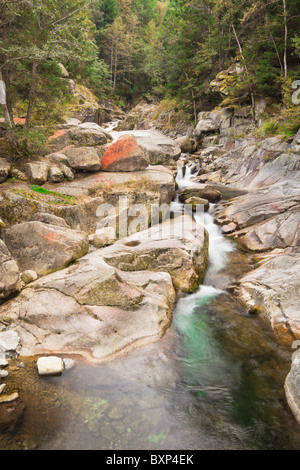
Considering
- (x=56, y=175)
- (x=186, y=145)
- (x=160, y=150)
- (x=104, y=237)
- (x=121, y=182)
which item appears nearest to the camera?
(x=104, y=237)

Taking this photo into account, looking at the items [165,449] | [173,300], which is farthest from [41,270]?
[165,449]

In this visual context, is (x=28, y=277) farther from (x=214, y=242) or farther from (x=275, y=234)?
(x=275, y=234)

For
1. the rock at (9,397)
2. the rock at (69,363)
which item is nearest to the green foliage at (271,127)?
the rock at (69,363)

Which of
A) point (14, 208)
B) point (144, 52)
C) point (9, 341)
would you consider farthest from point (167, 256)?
point (144, 52)

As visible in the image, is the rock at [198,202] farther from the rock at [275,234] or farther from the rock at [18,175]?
the rock at [18,175]

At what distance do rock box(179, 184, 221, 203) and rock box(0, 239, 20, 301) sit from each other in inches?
384

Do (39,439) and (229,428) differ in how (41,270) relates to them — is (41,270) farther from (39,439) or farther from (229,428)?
(229,428)

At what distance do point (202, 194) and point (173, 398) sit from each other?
36.0 ft

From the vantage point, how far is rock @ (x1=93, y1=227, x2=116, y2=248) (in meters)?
8.06

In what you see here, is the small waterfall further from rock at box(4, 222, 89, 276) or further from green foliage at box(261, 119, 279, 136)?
green foliage at box(261, 119, 279, 136)

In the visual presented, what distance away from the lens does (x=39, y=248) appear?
20.7 ft

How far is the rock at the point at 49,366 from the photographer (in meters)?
3.91

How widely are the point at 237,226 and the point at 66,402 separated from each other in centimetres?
908

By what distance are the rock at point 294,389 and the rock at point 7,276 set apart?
18.3ft
